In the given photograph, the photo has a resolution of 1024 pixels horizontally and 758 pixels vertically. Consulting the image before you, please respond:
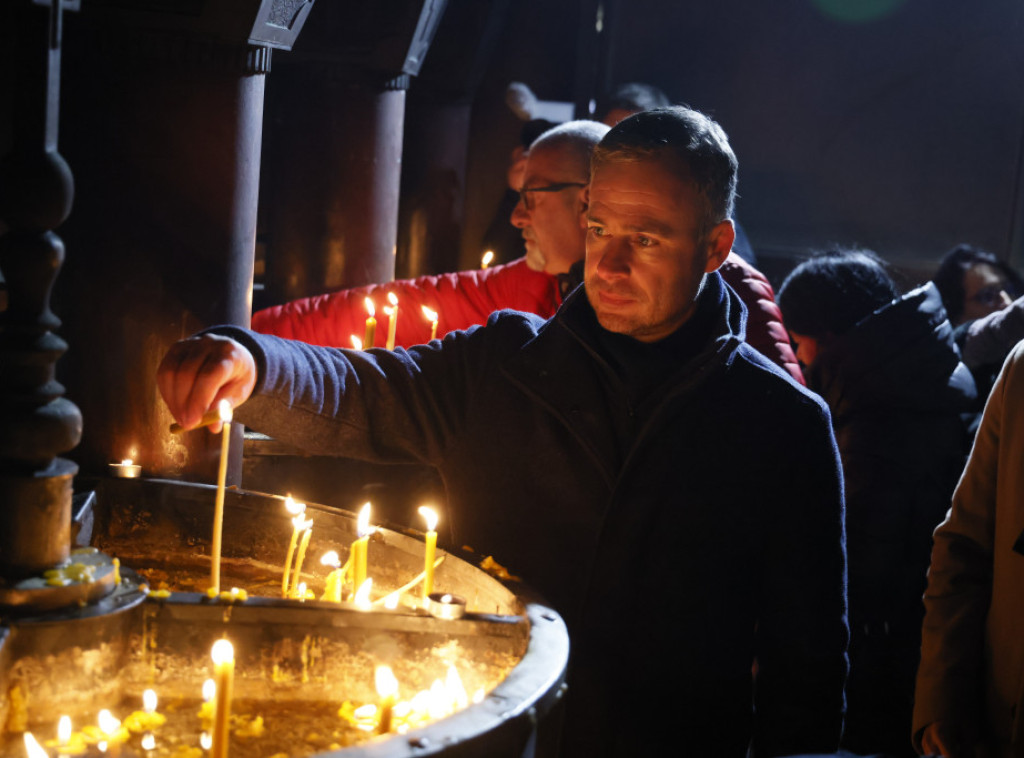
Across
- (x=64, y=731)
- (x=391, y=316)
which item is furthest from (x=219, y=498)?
(x=391, y=316)

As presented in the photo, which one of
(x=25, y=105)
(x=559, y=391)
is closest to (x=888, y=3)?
(x=559, y=391)

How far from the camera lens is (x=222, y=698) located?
1.70m

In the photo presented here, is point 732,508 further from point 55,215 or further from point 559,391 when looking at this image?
point 55,215

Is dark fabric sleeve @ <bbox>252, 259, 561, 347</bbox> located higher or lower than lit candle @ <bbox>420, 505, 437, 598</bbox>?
higher

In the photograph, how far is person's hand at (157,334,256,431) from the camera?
2213 mm

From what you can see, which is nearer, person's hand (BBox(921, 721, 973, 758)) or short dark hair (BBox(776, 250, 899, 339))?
person's hand (BBox(921, 721, 973, 758))

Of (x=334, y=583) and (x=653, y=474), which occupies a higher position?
(x=653, y=474)

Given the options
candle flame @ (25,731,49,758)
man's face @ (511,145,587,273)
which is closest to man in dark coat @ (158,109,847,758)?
candle flame @ (25,731,49,758)

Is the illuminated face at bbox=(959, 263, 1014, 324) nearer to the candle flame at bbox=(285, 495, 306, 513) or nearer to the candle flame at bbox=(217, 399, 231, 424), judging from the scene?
the candle flame at bbox=(285, 495, 306, 513)

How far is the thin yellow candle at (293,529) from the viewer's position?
2.62m

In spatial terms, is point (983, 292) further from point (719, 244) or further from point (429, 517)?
point (429, 517)

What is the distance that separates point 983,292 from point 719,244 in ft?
13.9

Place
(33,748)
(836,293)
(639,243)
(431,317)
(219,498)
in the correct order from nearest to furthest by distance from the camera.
→ 1. (33,748)
2. (219,498)
3. (639,243)
4. (431,317)
5. (836,293)

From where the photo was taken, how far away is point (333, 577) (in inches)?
99.5
